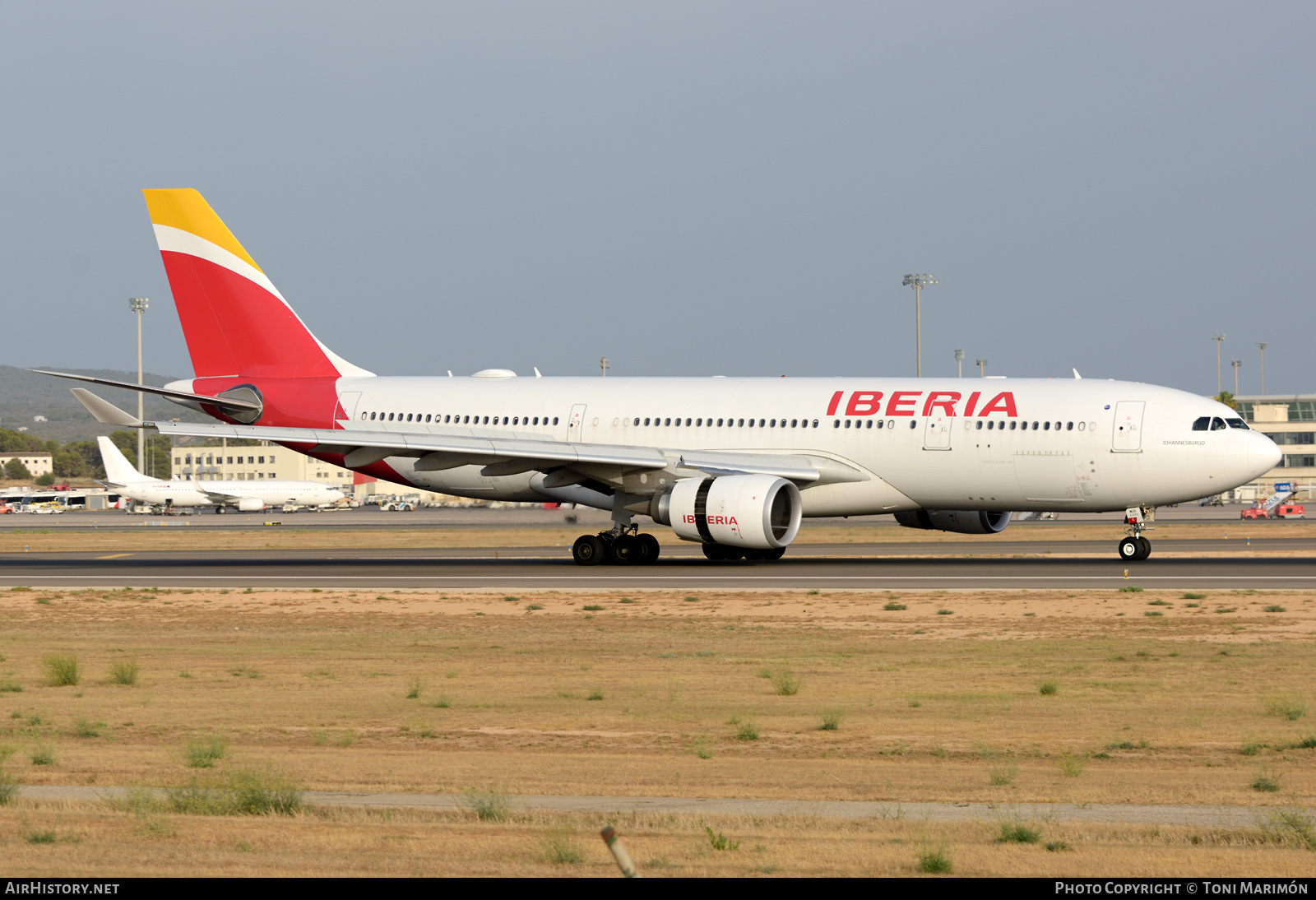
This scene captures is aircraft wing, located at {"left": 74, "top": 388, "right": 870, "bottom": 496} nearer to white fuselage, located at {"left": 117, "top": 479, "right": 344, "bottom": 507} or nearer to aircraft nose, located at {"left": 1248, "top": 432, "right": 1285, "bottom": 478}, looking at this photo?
aircraft nose, located at {"left": 1248, "top": 432, "right": 1285, "bottom": 478}

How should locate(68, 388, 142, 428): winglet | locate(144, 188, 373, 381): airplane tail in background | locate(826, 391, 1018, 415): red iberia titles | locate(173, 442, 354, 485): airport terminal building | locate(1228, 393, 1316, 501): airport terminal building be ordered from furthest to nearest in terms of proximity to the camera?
locate(173, 442, 354, 485): airport terminal building
locate(1228, 393, 1316, 501): airport terminal building
locate(144, 188, 373, 381): airplane tail in background
locate(68, 388, 142, 428): winglet
locate(826, 391, 1018, 415): red iberia titles

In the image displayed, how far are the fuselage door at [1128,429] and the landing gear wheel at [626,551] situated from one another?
37.5 ft

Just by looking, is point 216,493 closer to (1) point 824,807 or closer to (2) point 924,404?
(2) point 924,404

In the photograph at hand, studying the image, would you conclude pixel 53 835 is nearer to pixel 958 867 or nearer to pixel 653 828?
pixel 653 828

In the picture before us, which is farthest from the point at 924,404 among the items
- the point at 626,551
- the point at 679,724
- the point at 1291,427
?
the point at 1291,427

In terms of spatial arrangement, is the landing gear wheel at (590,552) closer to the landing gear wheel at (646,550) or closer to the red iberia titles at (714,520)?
the landing gear wheel at (646,550)

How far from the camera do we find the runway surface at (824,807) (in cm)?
955

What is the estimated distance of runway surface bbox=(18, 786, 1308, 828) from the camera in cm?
955

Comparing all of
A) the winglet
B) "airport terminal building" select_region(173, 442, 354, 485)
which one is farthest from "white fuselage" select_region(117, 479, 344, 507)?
the winglet

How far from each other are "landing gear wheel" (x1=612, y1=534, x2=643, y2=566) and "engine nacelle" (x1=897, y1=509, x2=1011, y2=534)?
6598mm

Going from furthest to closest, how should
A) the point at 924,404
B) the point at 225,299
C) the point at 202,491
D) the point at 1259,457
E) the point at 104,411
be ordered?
1. the point at 202,491
2. the point at 225,299
3. the point at 104,411
4. the point at 924,404
5. the point at 1259,457

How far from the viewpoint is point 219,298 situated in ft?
131

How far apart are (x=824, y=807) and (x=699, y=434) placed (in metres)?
25.5

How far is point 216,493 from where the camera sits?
117 metres
